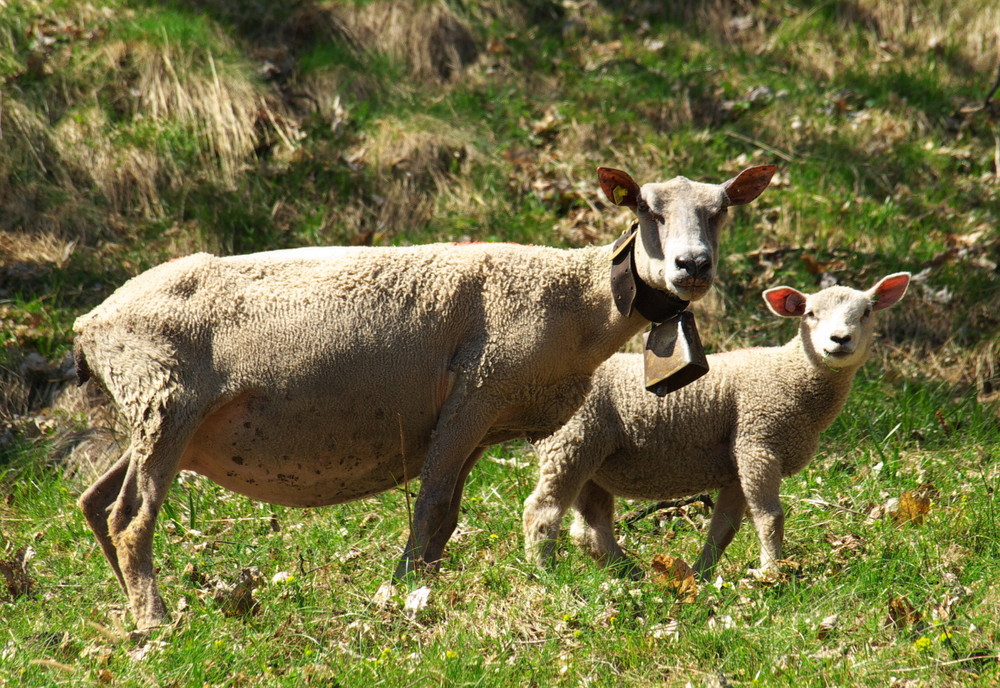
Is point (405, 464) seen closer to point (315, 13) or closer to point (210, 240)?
point (210, 240)

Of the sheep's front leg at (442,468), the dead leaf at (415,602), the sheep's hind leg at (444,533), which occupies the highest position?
the sheep's front leg at (442,468)

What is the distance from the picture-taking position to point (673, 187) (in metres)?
4.80

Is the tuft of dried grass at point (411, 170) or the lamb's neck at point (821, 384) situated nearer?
the lamb's neck at point (821, 384)

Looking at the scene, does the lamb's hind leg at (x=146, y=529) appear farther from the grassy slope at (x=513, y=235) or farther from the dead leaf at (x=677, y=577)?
the dead leaf at (x=677, y=577)

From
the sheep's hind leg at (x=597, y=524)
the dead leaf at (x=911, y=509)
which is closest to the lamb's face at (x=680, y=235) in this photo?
A: the sheep's hind leg at (x=597, y=524)

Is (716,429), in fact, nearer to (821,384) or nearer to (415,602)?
(821,384)

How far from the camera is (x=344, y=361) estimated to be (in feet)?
16.8

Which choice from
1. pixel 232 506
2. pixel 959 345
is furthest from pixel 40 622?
pixel 959 345

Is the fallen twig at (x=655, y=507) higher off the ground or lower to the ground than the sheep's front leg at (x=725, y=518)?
lower

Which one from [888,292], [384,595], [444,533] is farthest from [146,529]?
[888,292]

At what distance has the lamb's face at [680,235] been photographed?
4590 millimetres

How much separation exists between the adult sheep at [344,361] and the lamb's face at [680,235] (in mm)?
60

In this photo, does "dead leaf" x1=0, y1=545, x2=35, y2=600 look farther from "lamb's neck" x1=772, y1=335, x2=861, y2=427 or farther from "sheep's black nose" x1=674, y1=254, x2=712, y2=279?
"lamb's neck" x1=772, y1=335, x2=861, y2=427

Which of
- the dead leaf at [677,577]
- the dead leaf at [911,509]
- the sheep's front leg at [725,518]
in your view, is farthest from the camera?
the sheep's front leg at [725,518]
